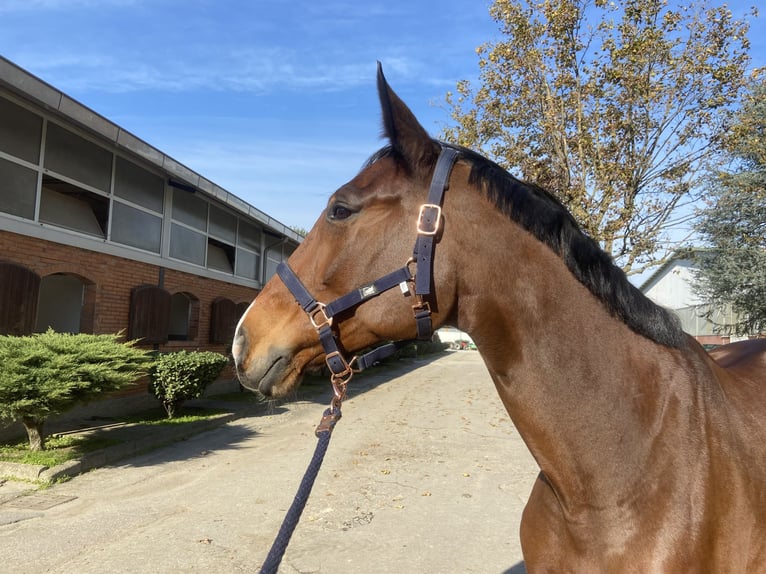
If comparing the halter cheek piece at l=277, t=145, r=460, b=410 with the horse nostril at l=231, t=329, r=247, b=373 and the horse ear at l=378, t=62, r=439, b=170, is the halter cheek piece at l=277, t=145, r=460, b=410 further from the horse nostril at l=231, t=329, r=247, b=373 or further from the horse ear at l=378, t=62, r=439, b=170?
the horse nostril at l=231, t=329, r=247, b=373

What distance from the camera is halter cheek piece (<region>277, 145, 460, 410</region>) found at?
1.54 meters

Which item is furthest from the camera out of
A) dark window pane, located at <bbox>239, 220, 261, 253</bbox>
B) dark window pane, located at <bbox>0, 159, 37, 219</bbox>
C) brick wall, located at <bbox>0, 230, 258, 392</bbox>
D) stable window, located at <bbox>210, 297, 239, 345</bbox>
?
dark window pane, located at <bbox>239, 220, 261, 253</bbox>

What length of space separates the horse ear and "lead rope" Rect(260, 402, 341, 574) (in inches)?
31.8

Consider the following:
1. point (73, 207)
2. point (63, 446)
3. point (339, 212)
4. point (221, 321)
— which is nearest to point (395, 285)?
point (339, 212)

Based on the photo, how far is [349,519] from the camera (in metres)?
4.93

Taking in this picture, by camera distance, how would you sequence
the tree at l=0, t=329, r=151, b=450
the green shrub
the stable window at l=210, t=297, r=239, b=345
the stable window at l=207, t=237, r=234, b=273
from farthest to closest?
the stable window at l=207, t=237, r=234, b=273, the stable window at l=210, t=297, r=239, b=345, the green shrub, the tree at l=0, t=329, r=151, b=450

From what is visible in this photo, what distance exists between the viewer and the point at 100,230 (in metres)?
10.4

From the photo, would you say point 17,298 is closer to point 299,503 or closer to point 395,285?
point 299,503

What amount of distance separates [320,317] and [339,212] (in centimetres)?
35

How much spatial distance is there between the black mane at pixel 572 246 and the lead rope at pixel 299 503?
2.72ft

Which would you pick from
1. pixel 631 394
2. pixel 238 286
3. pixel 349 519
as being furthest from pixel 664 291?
pixel 631 394

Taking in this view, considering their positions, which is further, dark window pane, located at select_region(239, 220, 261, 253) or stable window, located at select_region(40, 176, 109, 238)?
dark window pane, located at select_region(239, 220, 261, 253)

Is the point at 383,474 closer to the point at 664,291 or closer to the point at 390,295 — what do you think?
the point at 390,295

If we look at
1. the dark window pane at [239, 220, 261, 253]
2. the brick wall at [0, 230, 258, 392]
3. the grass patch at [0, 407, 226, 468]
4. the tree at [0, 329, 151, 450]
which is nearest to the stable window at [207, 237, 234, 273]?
the dark window pane at [239, 220, 261, 253]
